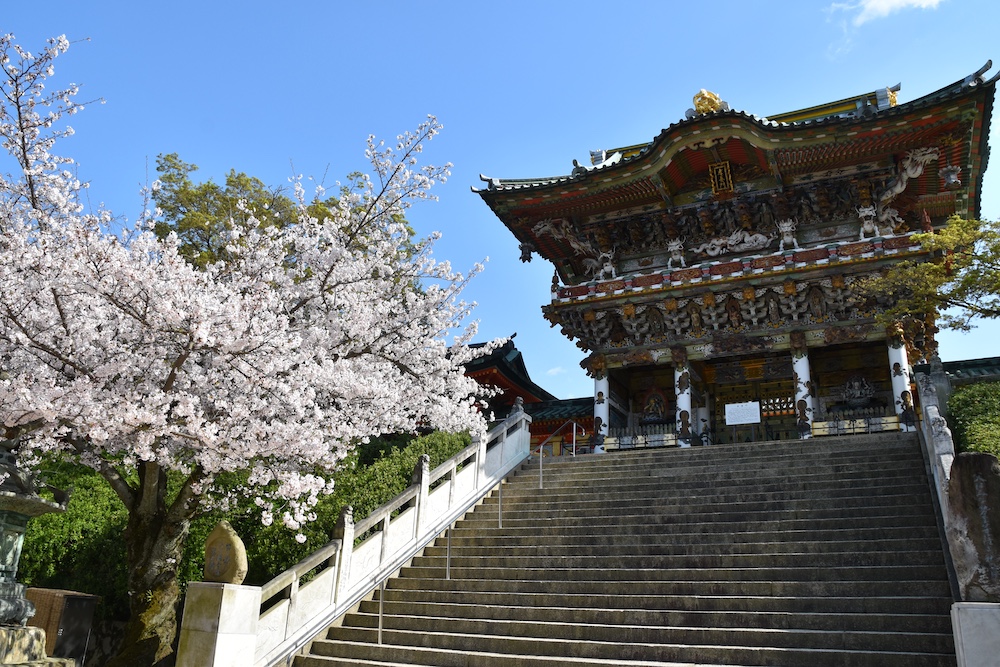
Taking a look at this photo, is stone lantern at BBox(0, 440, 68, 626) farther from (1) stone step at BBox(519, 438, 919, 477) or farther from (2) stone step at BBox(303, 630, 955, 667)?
(1) stone step at BBox(519, 438, 919, 477)

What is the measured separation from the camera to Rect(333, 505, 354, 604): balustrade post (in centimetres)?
888

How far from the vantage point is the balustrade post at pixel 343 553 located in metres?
8.88

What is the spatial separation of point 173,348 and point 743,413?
1329 centimetres

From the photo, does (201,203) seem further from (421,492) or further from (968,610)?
(968,610)

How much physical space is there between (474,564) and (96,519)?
7.16 meters

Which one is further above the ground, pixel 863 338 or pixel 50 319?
pixel 863 338

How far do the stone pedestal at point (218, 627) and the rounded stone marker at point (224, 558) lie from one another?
89 mm

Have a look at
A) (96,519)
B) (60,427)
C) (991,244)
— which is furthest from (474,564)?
(991,244)

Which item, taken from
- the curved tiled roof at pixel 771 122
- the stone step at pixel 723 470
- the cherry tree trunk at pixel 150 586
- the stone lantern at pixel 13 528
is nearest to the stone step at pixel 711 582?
the cherry tree trunk at pixel 150 586

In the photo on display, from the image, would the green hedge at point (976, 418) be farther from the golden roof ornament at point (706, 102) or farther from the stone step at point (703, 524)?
the golden roof ornament at point (706, 102)

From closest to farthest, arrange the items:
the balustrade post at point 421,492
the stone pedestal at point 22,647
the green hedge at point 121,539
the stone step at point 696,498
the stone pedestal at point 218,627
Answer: the stone pedestal at point 22,647, the stone pedestal at point 218,627, the stone step at point 696,498, the balustrade post at point 421,492, the green hedge at point 121,539

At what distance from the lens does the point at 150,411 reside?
699 cm

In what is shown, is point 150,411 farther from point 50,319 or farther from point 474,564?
point 474,564

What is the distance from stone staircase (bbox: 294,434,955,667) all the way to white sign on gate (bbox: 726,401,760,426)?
4.46m
